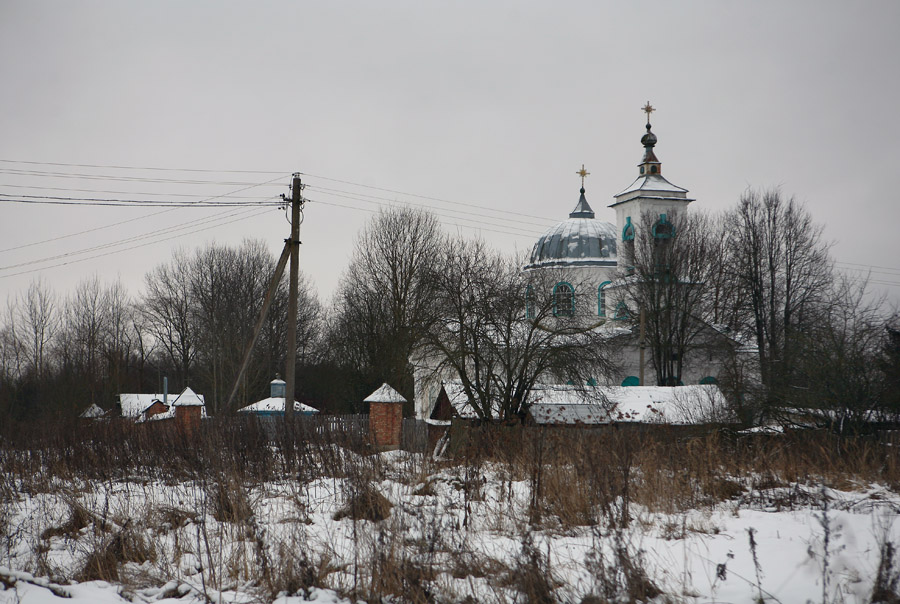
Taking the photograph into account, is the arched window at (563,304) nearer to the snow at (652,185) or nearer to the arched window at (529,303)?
the arched window at (529,303)

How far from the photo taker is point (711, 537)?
7.18 meters

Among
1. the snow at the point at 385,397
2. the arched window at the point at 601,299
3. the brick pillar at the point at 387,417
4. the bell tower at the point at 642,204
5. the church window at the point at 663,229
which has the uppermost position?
the bell tower at the point at 642,204

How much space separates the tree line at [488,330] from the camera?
57.0 feet

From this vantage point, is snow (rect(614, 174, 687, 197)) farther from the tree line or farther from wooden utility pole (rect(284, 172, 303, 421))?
wooden utility pole (rect(284, 172, 303, 421))

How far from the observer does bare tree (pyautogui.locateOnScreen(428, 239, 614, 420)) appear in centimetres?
2323

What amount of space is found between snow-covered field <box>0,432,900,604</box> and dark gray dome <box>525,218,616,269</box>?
34.5 meters

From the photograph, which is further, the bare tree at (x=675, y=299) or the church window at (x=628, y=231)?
the church window at (x=628, y=231)

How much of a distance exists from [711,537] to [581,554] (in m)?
1.39

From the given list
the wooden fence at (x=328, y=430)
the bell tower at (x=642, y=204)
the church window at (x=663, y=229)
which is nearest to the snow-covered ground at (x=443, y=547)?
the wooden fence at (x=328, y=430)

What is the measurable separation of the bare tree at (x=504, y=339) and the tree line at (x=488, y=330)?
7cm

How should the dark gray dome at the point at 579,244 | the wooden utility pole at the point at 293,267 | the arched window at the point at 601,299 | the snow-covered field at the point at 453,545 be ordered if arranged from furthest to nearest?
the dark gray dome at the point at 579,244 → the arched window at the point at 601,299 → the wooden utility pole at the point at 293,267 → the snow-covered field at the point at 453,545

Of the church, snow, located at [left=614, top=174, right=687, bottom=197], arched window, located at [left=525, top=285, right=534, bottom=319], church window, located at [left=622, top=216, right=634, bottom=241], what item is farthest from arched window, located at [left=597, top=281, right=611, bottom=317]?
arched window, located at [left=525, top=285, right=534, bottom=319]

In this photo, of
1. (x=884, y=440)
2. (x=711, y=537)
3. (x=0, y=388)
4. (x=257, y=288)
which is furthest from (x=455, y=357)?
(x=257, y=288)

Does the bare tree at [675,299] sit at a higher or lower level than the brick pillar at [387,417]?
higher
